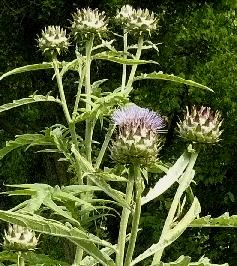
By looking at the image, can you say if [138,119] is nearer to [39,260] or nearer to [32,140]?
[39,260]

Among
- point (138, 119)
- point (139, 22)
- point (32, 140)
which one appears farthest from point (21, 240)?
point (139, 22)

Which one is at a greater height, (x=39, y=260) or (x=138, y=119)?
(x=138, y=119)

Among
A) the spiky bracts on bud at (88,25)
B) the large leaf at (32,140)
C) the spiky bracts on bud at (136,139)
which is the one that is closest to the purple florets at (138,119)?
the spiky bracts on bud at (136,139)

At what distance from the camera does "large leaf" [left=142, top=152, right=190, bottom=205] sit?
1.66m

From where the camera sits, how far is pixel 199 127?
70.4 inches

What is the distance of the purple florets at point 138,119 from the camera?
174 cm

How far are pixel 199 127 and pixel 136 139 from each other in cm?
19

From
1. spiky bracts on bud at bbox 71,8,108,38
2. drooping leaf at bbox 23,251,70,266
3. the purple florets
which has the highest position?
spiky bracts on bud at bbox 71,8,108,38

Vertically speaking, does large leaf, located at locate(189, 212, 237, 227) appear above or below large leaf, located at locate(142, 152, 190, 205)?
below

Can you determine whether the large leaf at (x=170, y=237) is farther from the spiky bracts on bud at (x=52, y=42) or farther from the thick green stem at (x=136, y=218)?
the spiky bracts on bud at (x=52, y=42)

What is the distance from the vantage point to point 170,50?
4.90m

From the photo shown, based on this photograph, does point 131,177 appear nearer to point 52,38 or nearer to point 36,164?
point 52,38

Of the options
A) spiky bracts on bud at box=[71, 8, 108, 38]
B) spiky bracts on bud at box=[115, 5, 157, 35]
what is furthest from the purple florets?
spiky bracts on bud at box=[115, 5, 157, 35]

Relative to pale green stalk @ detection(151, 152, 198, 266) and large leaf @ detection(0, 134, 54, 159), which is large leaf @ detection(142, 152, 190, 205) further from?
large leaf @ detection(0, 134, 54, 159)
